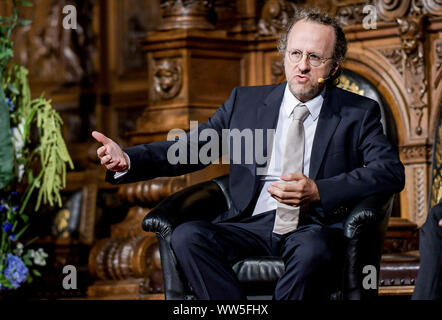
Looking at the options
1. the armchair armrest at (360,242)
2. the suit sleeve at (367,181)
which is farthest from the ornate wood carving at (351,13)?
the armchair armrest at (360,242)

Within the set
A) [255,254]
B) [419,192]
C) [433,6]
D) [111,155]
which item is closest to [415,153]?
[419,192]

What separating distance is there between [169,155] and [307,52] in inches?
24.9

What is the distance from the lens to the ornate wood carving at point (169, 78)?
216 inches

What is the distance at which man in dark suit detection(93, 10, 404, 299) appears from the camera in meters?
3.29

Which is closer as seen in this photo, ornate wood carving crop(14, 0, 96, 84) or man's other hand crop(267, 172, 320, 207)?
man's other hand crop(267, 172, 320, 207)

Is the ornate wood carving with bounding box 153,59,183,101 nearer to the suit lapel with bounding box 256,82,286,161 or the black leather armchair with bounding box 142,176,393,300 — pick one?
the suit lapel with bounding box 256,82,286,161

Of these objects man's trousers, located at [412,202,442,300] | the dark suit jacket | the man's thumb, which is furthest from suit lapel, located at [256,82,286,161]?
man's trousers, located at [412,202,442,300]

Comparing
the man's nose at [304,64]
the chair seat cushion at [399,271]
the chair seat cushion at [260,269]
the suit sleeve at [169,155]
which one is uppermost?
Answer: the man's nose at [304,64]

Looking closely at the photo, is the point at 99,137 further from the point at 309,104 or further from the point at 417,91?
the point at 417,91

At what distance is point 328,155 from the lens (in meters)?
3.57

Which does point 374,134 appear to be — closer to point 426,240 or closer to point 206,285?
point 426,240

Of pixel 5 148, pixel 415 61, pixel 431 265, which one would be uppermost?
pixel 415 61

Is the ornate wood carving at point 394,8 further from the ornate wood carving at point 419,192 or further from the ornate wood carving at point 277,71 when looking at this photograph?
the ornate wood carving at point 419,192

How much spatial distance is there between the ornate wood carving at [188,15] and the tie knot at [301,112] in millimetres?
2004
